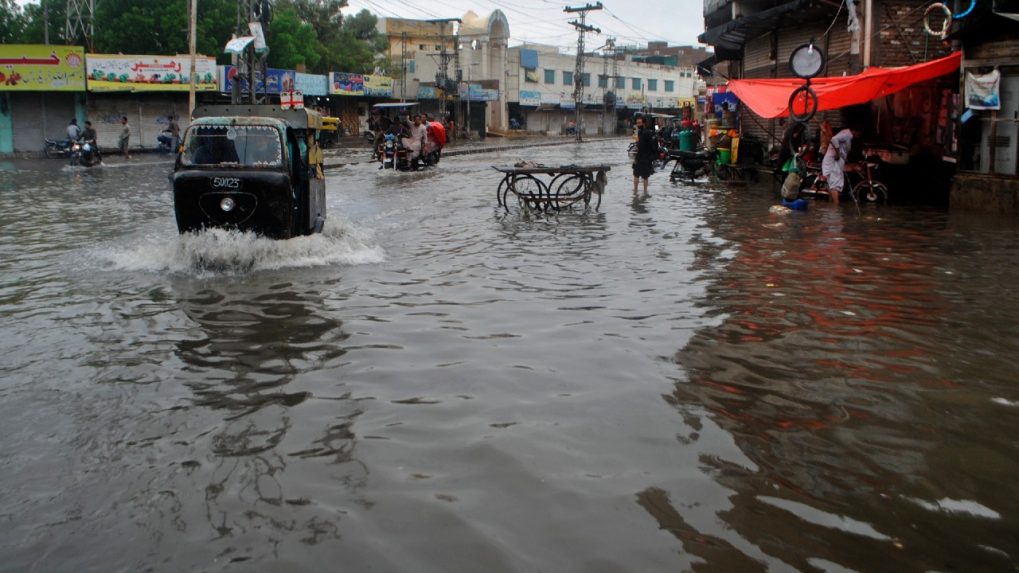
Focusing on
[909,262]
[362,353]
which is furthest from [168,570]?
[909,262]

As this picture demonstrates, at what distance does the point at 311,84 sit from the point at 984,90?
129 feet

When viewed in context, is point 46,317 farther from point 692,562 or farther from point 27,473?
point 692,562

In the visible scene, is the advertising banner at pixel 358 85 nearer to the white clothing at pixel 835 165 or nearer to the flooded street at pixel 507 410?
the white clothing at pixel 835 165

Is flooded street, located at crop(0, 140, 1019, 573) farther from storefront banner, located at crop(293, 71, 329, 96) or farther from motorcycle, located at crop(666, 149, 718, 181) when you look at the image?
storefront banner, located at crop(293, 71, 329, 96)

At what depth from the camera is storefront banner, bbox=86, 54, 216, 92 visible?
120 feet

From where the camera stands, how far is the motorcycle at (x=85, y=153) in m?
28.5

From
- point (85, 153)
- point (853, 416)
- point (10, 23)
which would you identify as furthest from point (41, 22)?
point (853, 416)

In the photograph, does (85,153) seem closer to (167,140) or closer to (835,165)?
(167,140)

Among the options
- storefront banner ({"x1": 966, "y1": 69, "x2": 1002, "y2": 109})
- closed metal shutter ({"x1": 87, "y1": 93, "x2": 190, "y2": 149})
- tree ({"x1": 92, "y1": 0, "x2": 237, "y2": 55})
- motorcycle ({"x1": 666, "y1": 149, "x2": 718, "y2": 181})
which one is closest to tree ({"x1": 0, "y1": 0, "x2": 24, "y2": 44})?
tree ({"x1": 92, "y1": 0, "x2": 237, "y2": 55})

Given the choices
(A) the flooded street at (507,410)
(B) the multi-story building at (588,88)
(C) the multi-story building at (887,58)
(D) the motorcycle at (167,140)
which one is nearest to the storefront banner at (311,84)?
(D) the motorcycle at (167,140)

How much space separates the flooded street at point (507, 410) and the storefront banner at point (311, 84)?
3741cm

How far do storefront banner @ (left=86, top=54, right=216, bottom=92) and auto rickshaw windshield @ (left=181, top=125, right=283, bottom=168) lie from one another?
2798 cm

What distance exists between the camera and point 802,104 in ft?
53.1

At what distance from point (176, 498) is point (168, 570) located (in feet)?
2.28
